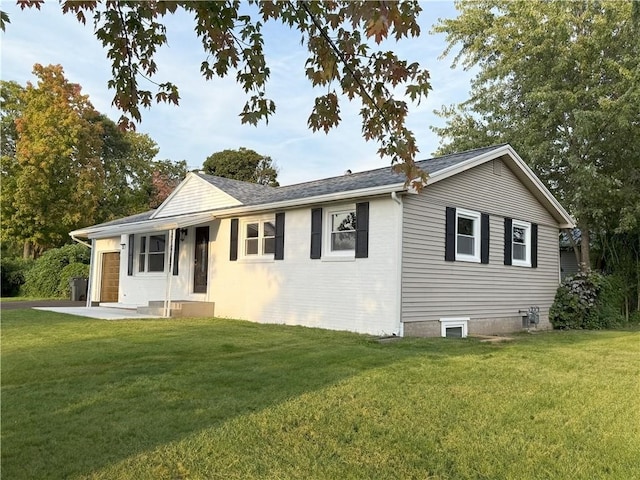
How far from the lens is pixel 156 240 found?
16656 millimetres

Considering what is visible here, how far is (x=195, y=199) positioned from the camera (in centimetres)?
1639

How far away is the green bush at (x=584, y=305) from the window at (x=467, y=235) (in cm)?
446

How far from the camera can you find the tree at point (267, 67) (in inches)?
142

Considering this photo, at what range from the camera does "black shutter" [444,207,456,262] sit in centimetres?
1138

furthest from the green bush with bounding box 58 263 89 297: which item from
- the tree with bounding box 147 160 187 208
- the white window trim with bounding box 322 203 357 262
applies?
the white window trim with bounding box 322 203 357 262

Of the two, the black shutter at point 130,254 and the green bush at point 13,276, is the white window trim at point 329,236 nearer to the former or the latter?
the black shutter at point 130,254

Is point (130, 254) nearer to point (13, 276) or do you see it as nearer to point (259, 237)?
point (259, 237)

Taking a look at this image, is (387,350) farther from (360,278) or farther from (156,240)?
(156,240)

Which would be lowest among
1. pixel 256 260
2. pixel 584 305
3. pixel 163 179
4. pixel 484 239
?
pixel 584 305

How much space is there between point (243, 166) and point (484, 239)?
89.8 feet

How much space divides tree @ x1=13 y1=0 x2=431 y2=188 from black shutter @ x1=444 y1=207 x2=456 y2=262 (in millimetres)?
7531

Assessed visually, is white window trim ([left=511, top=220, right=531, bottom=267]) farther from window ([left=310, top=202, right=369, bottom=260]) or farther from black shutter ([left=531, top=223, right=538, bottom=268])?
window ([left=310, top=202, right=369, bottom=260])

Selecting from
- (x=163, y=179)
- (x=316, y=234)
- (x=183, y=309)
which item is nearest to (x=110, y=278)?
(x=183, y=309)

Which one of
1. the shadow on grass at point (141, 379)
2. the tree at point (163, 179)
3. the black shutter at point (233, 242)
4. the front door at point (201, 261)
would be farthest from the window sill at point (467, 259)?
the tree at point (163, 179)
